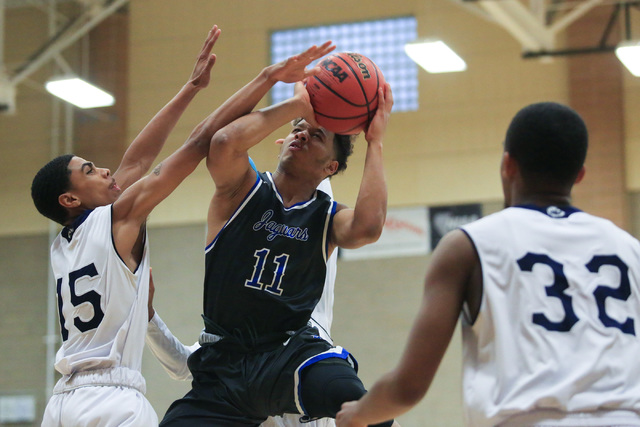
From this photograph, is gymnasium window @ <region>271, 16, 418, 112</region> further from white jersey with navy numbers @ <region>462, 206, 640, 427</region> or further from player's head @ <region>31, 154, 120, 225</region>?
white jersey with navy numbers @ <region>462, 206, 640, 427</region>

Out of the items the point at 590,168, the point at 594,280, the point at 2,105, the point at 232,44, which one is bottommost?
the point at 594,280

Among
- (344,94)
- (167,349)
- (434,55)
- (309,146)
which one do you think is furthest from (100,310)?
(434,55)

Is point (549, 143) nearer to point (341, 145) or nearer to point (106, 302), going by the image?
point (341, 145)

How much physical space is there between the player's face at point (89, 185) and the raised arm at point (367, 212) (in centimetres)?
125

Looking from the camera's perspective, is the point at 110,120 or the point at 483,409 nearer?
the point at 483,409

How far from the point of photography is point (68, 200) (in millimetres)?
4238

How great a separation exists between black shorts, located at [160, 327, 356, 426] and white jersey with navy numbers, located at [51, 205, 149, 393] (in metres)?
0.36

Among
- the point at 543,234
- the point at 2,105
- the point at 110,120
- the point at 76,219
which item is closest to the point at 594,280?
the point at 543,234

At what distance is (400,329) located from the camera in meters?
13.2

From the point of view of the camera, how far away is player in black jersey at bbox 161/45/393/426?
12.6 ft

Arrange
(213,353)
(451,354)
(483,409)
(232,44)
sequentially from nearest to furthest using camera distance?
(483,409) < (213,353) < (451,354) < (232,44)

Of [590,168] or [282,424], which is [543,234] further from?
[590,168]

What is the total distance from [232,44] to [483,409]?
13.1m

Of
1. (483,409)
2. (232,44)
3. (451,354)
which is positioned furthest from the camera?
(232,44)
